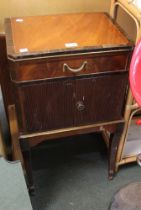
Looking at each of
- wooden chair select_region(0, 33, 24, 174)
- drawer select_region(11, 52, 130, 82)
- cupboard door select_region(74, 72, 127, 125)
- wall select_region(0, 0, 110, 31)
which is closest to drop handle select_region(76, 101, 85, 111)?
cupboard door select_region(74, 72, 127, 125)

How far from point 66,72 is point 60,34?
6.8 inches

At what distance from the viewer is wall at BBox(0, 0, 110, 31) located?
1.20 m

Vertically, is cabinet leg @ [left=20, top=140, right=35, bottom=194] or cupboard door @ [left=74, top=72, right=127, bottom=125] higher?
cupboard door @ [left=74, top=72, right=127, bottom=125]

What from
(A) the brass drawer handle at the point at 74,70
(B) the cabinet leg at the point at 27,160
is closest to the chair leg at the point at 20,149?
(B) the cabinet leg at the point at 27,160

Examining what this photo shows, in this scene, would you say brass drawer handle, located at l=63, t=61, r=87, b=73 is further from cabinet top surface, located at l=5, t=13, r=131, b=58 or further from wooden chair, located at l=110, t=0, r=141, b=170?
wooden chair, located at l=110, t=0, r=141, b=170

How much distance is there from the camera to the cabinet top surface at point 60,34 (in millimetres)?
913

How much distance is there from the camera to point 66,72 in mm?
950

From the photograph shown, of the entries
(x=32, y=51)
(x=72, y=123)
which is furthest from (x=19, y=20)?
(x=72, y=123)

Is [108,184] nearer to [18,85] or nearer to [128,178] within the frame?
[128,178]

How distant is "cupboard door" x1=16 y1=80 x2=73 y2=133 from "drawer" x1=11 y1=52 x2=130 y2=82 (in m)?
0.04

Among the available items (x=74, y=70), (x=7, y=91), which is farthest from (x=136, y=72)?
(x=7, y=91)

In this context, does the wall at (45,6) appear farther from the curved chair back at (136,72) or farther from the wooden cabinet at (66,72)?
the curved chair back at (136,72)

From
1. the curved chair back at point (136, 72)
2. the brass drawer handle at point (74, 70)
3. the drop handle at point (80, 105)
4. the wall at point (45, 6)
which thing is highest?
the wall at point (45, 6)

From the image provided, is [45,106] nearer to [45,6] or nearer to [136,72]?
[136,72]
